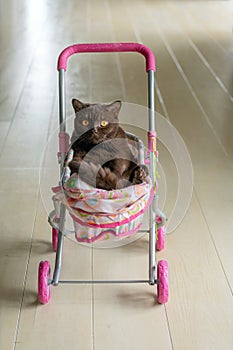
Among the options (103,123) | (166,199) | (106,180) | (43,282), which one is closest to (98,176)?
(106,180)

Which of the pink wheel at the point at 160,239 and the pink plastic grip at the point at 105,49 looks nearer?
the pink plastic grip at the point at 105,49

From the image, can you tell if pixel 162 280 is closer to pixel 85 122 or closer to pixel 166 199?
pixel 85 122

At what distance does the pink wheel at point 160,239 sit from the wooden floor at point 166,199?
2cm

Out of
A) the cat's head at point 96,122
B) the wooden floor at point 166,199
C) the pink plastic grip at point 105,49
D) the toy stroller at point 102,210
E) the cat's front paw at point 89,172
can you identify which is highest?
the pink plastic grip at point 105,49

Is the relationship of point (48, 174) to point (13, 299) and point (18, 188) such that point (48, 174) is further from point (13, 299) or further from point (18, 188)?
point (13, 299)

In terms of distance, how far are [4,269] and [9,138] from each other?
89 centimetres

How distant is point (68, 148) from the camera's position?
4.95 ft

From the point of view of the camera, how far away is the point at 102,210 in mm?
1308

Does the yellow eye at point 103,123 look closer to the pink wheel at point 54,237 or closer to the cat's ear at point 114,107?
the cat's ear at point 114,107

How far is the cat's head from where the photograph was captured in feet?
4.61

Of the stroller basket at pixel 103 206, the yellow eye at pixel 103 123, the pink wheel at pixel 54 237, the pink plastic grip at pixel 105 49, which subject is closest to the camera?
the stroller basket at pixel 103 206

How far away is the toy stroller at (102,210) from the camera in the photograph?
4.30ft

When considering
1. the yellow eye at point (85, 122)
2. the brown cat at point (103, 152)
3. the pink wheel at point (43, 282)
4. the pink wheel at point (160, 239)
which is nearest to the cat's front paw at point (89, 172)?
the brown cat at point (103, 152)

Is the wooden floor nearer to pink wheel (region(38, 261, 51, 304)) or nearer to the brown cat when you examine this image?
pink wheel (region(38, 261, 51, 304))
